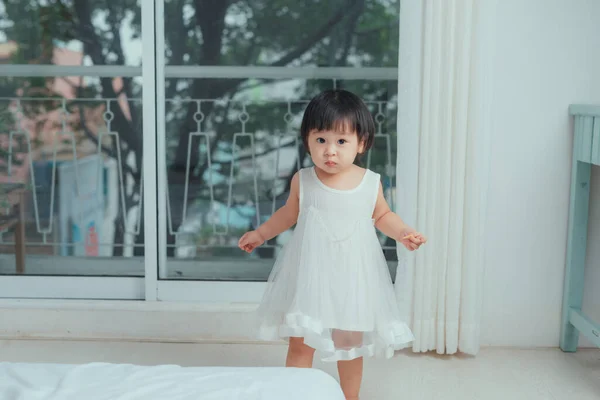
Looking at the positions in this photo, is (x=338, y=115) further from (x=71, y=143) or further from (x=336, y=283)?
(x=71, y=143)

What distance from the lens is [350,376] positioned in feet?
6.20

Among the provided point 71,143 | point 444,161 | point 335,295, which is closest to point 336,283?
point 335,295

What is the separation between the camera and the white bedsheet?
43.4 inches

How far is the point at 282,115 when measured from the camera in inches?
120

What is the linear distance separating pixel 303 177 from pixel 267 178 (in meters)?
1.30

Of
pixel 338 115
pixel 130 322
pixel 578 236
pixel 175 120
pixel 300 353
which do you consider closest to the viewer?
pixel 338 115

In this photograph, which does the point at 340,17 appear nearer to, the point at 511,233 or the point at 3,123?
the point at 511,233

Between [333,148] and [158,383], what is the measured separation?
77cm

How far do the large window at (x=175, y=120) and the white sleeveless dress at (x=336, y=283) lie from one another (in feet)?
3.46

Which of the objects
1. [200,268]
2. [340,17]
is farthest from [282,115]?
[200,268]

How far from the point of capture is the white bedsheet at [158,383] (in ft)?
3.62

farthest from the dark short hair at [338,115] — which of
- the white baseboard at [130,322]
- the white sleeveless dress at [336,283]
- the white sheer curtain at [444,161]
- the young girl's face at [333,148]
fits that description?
the white baseboard at [130,322]

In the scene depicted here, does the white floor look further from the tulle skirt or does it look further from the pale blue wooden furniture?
the tulle skirt

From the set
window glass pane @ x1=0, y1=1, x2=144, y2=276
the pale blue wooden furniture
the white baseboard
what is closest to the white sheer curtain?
the pale blue wooden furniture
